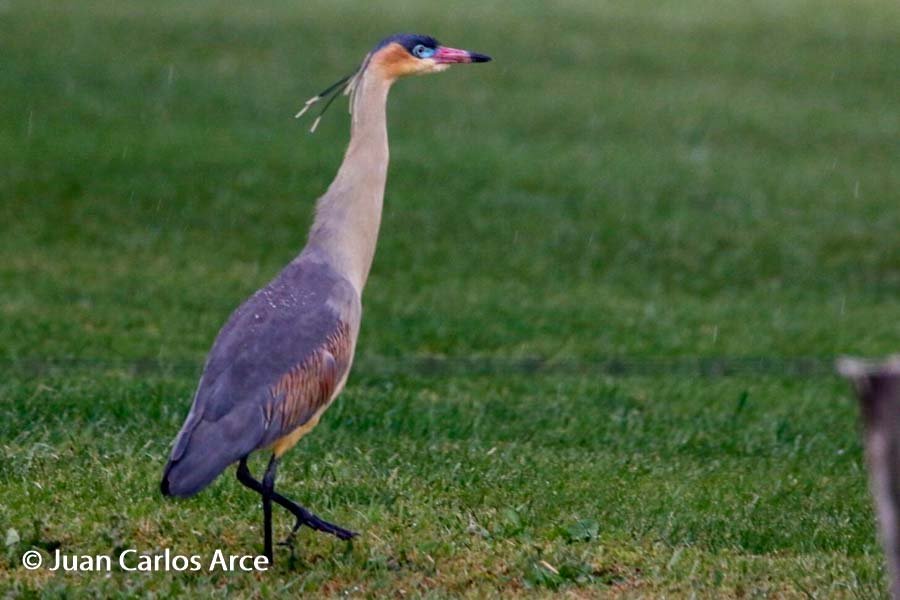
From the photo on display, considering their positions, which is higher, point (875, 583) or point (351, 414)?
point (875, 583)

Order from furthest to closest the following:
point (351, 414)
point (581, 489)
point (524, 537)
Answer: point (351, 414), point (581, 489), point (524, 537)

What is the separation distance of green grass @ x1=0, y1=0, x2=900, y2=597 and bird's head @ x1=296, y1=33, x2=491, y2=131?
1.88 m

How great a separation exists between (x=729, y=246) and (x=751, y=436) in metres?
7.08

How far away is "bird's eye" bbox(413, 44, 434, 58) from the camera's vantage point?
7.27 meters

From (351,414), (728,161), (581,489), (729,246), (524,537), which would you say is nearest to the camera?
(524,537)

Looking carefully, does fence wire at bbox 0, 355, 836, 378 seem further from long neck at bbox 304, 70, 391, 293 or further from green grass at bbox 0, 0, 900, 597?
long neck at bbox 304, 70, 391, 293

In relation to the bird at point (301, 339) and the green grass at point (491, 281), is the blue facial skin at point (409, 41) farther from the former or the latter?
the green grass at point (491, 281)

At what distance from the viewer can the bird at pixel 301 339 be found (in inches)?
240

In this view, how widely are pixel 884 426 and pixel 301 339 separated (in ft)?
10.3

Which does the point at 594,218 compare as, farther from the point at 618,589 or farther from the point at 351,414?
the point at 618,589

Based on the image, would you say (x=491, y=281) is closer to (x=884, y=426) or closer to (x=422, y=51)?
(x=422, y=51)

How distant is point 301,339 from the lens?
6.50 metres

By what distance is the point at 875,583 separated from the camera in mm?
6297

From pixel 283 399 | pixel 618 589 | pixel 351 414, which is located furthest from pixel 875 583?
pixel 351 414
